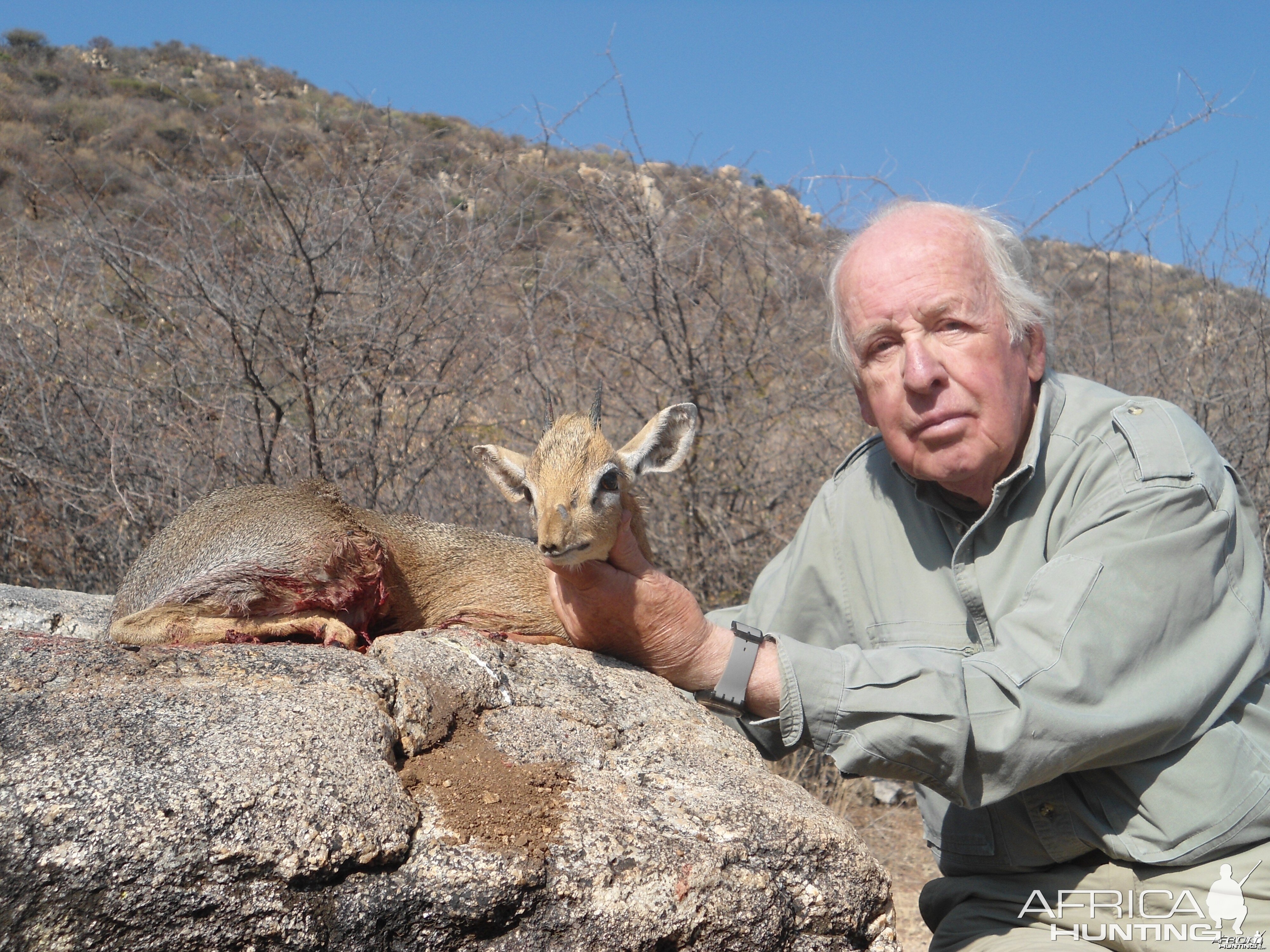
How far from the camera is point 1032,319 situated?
375 cm

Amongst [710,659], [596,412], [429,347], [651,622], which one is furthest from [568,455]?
[429,347]

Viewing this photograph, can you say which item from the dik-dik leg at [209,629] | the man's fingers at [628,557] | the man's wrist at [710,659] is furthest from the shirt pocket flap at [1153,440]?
the dik-dik leg at [209,629]

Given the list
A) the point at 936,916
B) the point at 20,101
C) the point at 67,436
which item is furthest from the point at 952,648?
the point at 20,101

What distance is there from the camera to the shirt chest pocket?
12.1ft

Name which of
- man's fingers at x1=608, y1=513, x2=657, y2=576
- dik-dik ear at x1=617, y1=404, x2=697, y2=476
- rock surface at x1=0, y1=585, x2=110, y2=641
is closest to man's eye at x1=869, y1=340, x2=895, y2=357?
dik-dik ear at x1=617, y1=404, x2=697, y2=476

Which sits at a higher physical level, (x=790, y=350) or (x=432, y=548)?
(x=790, y=350)

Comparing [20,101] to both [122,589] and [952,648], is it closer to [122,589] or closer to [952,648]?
[122,589]

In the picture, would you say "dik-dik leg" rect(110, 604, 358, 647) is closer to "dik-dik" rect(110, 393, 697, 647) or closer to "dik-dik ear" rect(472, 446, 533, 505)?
"dik-dik" rect(110, 393, 697, 647)

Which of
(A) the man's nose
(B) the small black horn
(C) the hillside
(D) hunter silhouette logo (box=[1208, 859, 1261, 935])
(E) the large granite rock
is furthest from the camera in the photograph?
(C) the hillside

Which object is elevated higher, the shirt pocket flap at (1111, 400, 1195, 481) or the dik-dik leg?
the shirt pocket flap at (1111, 400, 1195, 481)

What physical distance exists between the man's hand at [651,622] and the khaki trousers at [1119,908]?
1209mm

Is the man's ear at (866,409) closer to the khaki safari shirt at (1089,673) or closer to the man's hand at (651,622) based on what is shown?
the khaki safari shirt at (1089,673)

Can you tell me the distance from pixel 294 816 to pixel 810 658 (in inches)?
63.3

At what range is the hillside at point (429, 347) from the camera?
7656 mm
